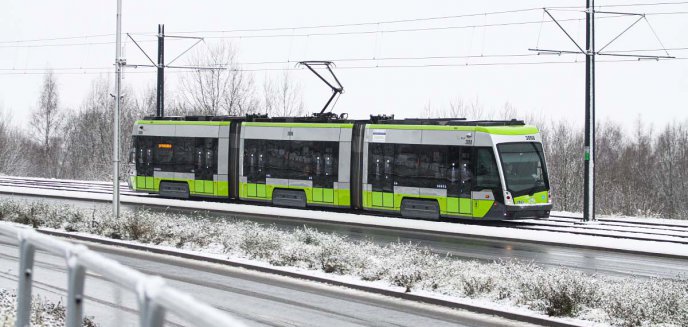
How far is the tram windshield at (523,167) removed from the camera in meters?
24.7

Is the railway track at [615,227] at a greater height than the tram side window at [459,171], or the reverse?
the tram side window at [459,171]

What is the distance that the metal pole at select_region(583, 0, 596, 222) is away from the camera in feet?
86.2

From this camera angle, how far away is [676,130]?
91.6 metres

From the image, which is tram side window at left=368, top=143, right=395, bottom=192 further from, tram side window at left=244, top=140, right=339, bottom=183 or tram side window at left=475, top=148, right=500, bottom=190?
tram side window at left=475, top=148, right=500, bottom=190

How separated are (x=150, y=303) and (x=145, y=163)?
31291mm

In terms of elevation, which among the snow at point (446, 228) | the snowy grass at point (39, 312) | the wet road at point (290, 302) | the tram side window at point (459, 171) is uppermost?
the tram side window at point (459, 171)

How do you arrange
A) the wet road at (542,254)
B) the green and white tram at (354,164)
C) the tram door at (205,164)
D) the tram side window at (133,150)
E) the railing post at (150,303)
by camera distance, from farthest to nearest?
the tram side window at (133,150) < the tram door at (205,164) < the green and white tram at (354,164) < the wet road at (542,254) < the railing post at (150,303)

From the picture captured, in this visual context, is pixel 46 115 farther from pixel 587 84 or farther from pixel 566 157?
pixel 587 84

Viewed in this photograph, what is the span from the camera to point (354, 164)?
27.8 metres

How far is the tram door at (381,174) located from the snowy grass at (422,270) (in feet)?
25.8

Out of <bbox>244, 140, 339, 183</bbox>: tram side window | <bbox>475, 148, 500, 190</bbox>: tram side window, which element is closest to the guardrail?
<bbox>475, 148, 500, 190</bbox>: tram side window

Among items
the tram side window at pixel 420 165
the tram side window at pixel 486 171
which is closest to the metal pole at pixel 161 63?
the tram side window at pixel 420 165

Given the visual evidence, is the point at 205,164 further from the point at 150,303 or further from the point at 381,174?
the point at 150,303

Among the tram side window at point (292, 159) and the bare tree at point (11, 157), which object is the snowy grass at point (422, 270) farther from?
the bare tree at point (11, 157)
